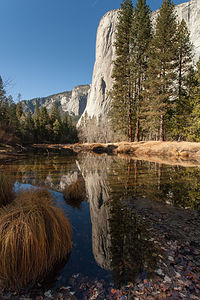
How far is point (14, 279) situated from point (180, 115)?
23.8 metres

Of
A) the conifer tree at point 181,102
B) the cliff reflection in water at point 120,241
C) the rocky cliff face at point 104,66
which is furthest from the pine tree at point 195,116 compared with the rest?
the rocky cliff face at point 104,66

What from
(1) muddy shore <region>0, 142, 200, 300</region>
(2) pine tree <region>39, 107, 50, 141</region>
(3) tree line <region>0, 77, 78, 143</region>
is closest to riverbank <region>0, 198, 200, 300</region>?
(1) muddy shore <region>0, 142, 200, 300</region>

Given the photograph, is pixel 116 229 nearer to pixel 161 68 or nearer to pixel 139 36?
pixel 161 68

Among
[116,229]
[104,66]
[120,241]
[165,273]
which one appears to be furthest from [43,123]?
[104,66]

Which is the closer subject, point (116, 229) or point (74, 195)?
point (116, 229)

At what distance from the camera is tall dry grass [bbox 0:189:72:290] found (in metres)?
1.97

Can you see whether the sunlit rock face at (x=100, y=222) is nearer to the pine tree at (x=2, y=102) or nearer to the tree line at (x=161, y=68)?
the pine tree at (x=2, y=102)

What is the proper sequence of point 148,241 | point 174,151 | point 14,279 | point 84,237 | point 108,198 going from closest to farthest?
1. point 14,279
2. point 148,241
3. point 84,237
4. point 108,198
5. point 174,151

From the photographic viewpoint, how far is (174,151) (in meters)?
17.0

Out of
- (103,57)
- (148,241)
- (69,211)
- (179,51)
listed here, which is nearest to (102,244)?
(148,241)

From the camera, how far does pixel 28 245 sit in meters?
2.05

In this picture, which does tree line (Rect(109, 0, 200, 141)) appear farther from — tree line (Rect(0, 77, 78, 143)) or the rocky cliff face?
the rocky cliff face

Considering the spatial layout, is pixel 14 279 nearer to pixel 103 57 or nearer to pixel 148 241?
pixel 148 241

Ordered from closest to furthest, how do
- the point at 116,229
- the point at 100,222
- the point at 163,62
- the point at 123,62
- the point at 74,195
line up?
the point at 116,229 < the point at 100,222 < the point at 74,195 < the point at 163,62 < the point at 123,62
